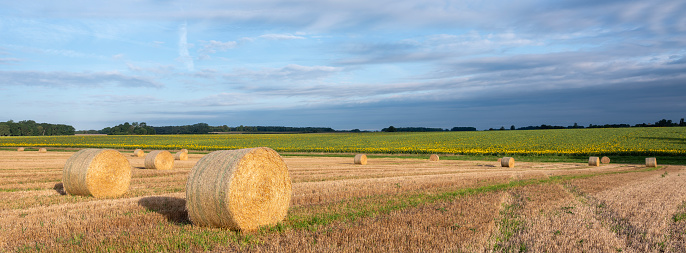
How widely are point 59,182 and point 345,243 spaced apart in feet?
45.7

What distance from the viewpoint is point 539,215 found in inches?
371

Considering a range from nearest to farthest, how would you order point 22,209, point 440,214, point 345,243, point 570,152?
point 345,243, point 440,214, point 22,209, point 570,152

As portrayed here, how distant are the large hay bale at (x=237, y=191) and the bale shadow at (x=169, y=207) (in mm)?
A: 691

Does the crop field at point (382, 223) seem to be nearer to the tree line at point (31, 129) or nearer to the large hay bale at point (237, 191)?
the large hay bale at point (237, 191)

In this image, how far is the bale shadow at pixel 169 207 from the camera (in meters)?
8.93

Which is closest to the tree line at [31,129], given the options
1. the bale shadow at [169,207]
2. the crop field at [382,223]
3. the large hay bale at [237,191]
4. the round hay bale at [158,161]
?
the round hay bale at [158,161]

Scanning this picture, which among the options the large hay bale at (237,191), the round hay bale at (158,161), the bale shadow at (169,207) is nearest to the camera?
the large hay bale at (237,191)

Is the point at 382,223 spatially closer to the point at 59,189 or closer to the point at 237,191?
the point at 237,191

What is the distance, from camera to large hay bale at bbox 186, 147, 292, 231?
803 cm

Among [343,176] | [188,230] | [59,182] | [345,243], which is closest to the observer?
[345,243]

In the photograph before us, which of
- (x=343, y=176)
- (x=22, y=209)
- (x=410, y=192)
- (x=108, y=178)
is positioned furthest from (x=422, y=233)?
(x=343, y=176)

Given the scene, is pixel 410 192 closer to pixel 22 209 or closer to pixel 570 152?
pixel 22 209

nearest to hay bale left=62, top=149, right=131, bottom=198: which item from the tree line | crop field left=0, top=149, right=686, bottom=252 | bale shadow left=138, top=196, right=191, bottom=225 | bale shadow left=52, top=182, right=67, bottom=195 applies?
crop field left=0, top=149, right=686, bottom=252

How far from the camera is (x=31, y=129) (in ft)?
373
